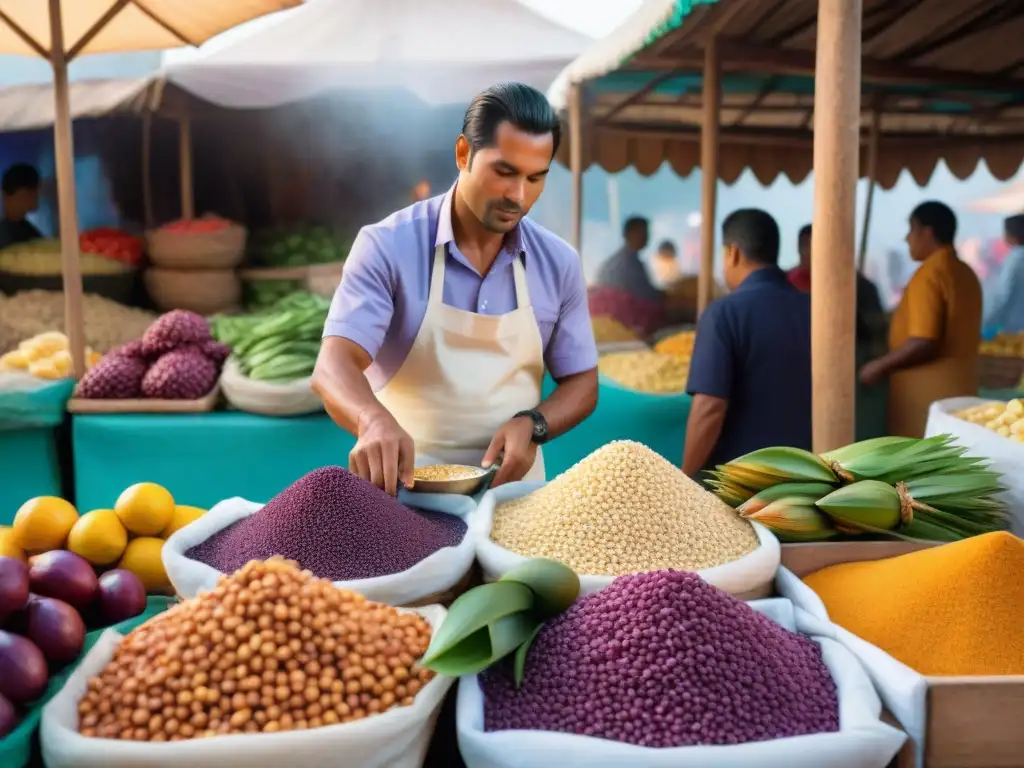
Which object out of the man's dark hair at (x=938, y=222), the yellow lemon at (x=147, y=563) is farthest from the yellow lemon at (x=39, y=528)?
the man's dark hair at (x=938, y=222)

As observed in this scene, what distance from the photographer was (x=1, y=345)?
4570 millimetres

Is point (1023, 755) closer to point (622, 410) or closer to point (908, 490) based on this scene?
point (908, 490)

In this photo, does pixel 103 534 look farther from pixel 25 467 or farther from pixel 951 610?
pixel 25 467

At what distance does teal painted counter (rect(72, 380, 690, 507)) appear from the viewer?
3229 millimetres

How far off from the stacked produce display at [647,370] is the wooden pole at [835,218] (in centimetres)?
151

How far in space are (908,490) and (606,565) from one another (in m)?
0.59

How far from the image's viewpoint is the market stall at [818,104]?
6.02 feet

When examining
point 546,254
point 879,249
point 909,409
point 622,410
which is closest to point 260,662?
point 546,254

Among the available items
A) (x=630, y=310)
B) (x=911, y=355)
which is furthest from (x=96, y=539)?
(x=630, y=310)

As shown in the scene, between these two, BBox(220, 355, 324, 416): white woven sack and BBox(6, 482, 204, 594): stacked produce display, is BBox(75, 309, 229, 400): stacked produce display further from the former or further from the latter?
BBox(6, 482, 204, 594): stacked produce display

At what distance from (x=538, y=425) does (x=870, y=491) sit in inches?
26.5

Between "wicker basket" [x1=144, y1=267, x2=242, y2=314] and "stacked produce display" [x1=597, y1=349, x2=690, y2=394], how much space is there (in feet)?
8.38

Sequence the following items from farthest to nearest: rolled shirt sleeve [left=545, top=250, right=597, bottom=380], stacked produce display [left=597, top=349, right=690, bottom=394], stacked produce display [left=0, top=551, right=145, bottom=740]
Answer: stacked produce display [left=597, top=349, right=690, bottom=394]
rolled shirt sleeve [left=545, top=250, right=597, bottom=380]
stacked produce display [left=0, top=551, right=145, bottom=740]

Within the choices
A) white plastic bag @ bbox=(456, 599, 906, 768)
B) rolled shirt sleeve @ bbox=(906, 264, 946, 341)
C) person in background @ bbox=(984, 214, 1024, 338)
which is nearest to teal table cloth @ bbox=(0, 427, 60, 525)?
white plastic bag @ bbox=(456, 599, 906, 768)
